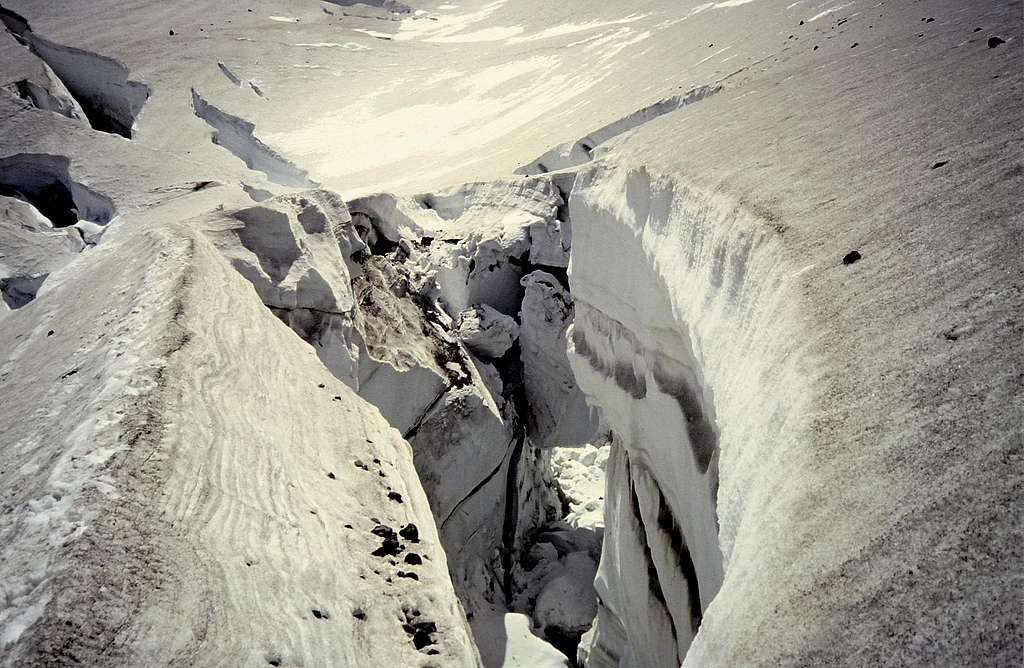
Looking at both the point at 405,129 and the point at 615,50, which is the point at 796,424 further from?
the point at 615,50

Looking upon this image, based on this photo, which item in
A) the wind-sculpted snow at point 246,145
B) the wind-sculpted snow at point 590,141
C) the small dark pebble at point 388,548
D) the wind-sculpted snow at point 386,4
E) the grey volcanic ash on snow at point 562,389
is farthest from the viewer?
the wind-sculpted snow at point 386,4

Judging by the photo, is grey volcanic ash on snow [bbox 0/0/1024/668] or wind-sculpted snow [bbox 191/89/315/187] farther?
wind-sculpted snow [bbox 191/89/315/187]

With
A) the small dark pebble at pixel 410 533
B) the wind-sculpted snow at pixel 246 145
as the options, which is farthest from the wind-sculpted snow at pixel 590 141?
the small dark pebble at pixel 410 533

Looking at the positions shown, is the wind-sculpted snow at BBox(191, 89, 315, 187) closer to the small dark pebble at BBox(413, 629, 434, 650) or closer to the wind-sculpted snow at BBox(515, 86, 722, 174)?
the wind-sculpted snow at BBox(515, 86, 722, 174)

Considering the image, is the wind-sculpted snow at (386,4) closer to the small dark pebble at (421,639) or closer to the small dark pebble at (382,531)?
the small dark pebble at (382,531)

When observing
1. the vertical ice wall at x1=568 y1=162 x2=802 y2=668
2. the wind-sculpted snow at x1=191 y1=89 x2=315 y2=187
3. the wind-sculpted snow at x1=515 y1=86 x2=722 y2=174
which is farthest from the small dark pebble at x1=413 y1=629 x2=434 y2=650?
the wind-sculpted snow at x1=191 y1=89 x2=315 y2=187

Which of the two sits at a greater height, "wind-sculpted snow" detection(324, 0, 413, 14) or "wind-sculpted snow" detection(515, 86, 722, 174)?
"wind-sculpted snow" detection(324, 0, 413, 14)
